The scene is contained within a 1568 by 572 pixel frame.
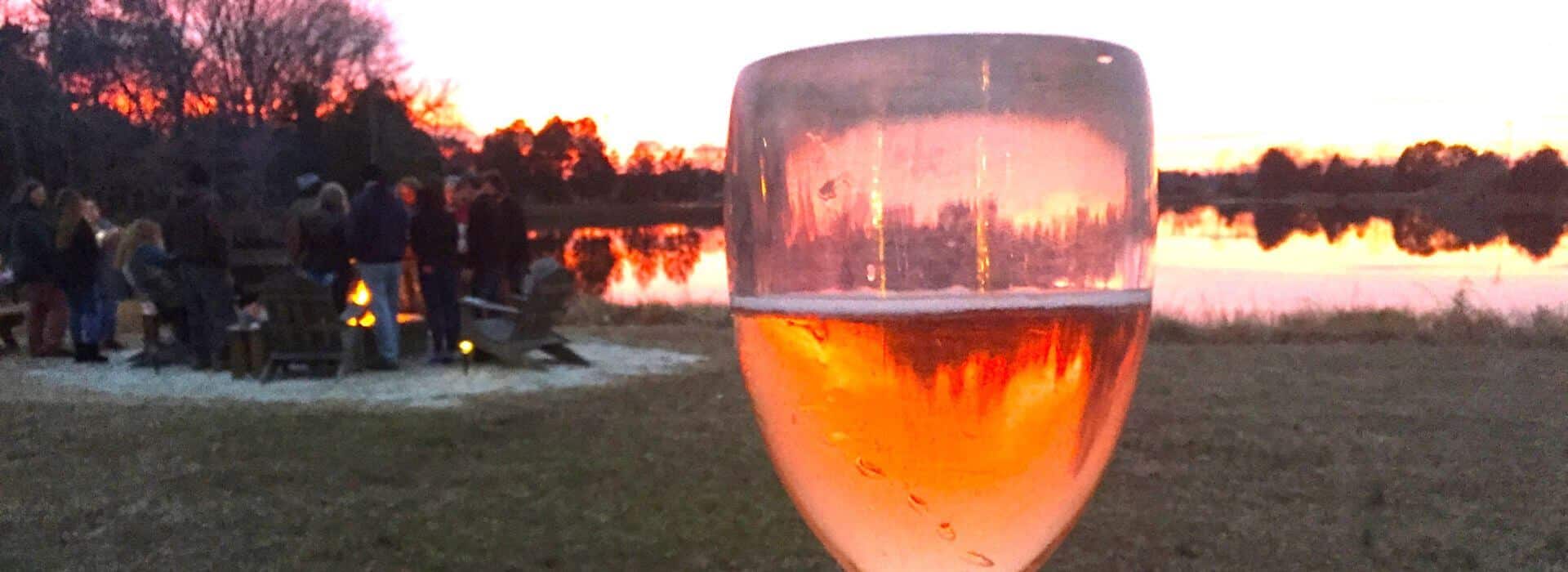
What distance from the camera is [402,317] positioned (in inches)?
390

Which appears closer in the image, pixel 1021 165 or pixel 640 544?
pixel 1021 165

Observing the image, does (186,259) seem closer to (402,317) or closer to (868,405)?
(402,317)

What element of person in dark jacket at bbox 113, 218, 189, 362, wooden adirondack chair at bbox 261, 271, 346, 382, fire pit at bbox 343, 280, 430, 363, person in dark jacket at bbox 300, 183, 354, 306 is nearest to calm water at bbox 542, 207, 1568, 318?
fire pit at bbox 343, 280, 430, 363

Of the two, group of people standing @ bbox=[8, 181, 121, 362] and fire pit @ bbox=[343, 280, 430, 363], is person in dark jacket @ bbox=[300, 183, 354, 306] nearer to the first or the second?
fire pit @ bbox=[343, 280, 430, 363]

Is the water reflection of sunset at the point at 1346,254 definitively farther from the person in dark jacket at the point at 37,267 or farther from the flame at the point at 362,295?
the person in dark jacket at the point at 37,267

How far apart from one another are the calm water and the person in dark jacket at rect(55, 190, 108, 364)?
19.2 feet

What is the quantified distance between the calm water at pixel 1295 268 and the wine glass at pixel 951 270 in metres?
6.74

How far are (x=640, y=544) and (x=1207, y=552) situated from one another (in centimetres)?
223

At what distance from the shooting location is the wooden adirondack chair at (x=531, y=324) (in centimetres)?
870

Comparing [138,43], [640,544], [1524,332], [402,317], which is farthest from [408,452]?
[138,43]

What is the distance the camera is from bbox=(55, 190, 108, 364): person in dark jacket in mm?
9844

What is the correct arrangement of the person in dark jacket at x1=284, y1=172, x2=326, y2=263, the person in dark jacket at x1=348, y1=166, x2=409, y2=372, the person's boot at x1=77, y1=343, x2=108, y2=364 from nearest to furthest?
the person in dark jacket at x1=348, y1=166, x2=409, y2=372 < the person in dark jacket at x1=284, y1=172, x2=326, y2=263 < the person's boot at x1=77, y1=343, x2=108, y2=364

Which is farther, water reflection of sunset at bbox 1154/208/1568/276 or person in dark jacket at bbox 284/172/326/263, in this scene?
water reflection of sunset at bbox 1154/208/1568/276

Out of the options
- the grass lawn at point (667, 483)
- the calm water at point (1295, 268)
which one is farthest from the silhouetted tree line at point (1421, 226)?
the grass lawn at point (667, 483)
